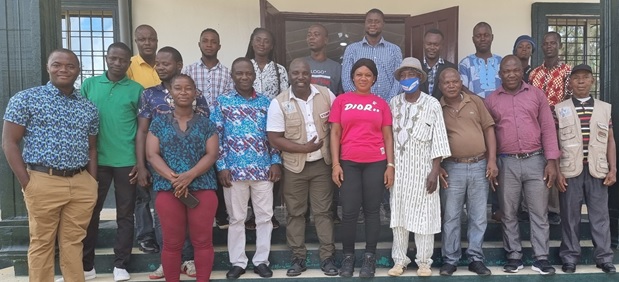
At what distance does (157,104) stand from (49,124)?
712mm

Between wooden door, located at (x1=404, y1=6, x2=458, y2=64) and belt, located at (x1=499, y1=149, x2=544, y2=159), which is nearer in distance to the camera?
belt, located at (x1=499, y1=149, x2=544, y2=159)

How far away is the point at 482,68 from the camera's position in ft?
14.9

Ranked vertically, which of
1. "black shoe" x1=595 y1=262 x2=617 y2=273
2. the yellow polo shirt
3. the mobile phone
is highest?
the yellow polo shirt

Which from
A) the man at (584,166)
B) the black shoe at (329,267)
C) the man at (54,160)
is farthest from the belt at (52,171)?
the man at (584,166)

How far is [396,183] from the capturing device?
3635 mm

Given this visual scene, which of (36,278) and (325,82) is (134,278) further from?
(325,82)

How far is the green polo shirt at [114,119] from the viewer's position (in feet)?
11.6

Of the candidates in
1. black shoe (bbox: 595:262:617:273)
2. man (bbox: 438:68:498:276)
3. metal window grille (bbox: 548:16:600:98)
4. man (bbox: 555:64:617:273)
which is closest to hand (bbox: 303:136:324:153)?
man (bbox: 438:68:498:276)

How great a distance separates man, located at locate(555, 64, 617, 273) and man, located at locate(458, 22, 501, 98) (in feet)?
2.40

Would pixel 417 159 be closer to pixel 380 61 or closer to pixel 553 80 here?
pixel 380 61

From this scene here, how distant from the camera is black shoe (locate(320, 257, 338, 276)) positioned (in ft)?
12.1

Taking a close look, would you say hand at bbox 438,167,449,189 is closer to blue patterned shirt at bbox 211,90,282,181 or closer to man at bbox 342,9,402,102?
man at bbox 342,9,402,102

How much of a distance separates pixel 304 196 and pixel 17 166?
6.57ft

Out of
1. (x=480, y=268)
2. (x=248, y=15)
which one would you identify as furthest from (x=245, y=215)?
(x=248, y=15)
